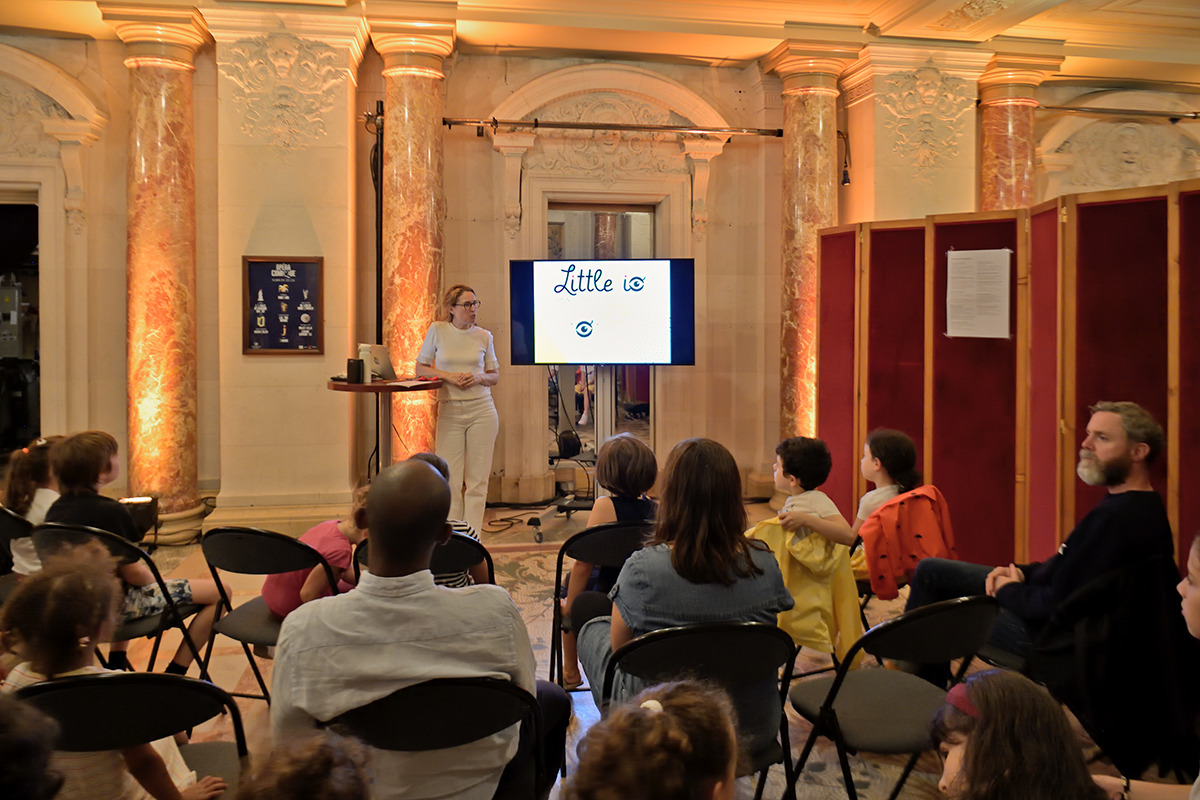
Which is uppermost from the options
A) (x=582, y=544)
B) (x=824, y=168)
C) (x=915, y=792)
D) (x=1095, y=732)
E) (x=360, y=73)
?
(x=360, y=73)

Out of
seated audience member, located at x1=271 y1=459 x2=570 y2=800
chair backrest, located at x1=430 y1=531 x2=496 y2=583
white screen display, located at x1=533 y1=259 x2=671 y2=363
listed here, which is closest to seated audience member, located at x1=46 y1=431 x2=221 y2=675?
chair backrest, located at x1=430 y1=531 x2=496 y2=583

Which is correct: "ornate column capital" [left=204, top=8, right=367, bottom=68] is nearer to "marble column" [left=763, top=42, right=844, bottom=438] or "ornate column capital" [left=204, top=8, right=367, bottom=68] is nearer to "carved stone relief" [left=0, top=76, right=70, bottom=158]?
"carved stone relief" [left=0, top=76, right=70, bottom=158]

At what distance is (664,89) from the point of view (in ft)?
21.5

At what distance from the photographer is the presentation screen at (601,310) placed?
560 centimetres

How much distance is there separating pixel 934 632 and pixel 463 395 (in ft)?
11.9

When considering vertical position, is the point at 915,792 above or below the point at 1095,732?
below

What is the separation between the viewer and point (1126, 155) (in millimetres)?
7234

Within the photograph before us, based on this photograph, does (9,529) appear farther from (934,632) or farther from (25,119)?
(25,119)

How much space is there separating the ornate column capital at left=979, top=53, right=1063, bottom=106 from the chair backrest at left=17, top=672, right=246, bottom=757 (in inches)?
271

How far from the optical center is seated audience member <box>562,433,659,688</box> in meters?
2.81

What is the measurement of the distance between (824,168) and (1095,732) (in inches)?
190

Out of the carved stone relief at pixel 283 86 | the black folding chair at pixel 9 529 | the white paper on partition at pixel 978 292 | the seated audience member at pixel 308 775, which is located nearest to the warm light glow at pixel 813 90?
the white paper on partition at pixel 978 292

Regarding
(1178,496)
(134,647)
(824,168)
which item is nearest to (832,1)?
(824,168)

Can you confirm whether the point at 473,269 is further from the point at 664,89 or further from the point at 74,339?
the point at 74,339
